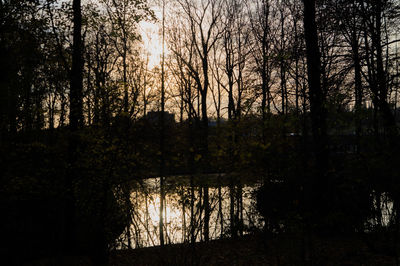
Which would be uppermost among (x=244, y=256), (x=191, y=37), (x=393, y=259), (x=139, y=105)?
(x=191, y=37)

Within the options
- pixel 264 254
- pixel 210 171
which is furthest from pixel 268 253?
pixel 210 171

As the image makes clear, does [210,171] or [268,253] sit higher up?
[210,171]

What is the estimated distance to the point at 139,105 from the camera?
8.44m

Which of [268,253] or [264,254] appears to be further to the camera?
[264,254]

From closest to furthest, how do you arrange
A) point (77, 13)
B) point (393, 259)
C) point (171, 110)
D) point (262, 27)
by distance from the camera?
point (393, 259)
point (77, 13)
point (262, 27)
point (171, 110)

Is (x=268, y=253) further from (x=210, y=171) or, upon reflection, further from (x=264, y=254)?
(x=210, y=171)

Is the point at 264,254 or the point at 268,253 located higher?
the point at 268,253

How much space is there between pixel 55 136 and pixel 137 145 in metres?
2.54

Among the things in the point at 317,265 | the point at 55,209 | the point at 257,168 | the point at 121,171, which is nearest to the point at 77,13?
the point at 121,171

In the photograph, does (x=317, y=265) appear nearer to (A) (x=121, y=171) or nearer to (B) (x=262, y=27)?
(A) (x=121, y=171)

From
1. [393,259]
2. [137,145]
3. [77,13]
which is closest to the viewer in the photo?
[393,259]

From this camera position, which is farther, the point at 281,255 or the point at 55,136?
the point at 55,136

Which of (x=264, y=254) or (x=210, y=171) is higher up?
(x=210, y=171)

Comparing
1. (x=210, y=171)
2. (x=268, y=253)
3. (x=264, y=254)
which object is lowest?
(x=264, y=254)
